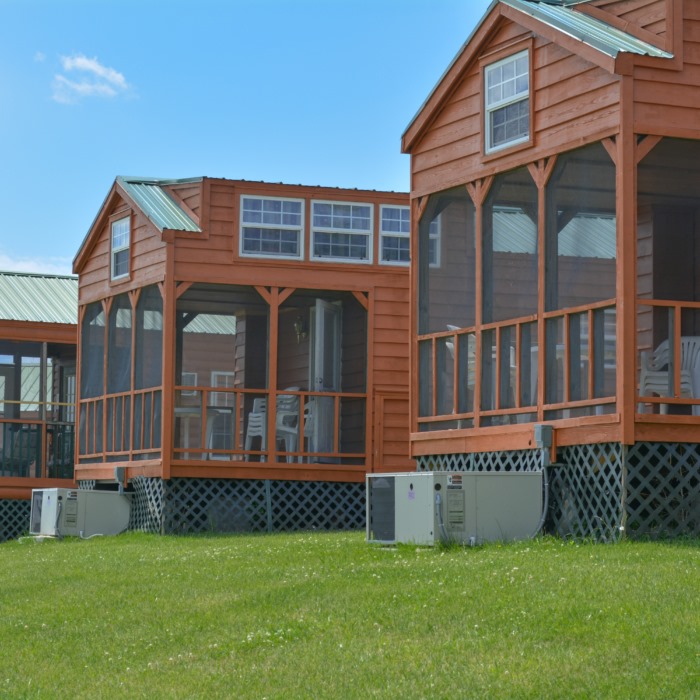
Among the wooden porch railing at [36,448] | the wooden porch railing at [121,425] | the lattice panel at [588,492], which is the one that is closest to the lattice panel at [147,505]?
the wooden porch railing at [121,425]

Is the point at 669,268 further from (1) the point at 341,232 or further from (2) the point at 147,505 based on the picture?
(2) the point at 147,505

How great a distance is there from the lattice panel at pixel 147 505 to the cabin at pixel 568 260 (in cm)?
439

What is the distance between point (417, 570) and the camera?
448 inches

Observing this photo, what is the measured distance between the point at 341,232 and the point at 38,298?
27.1ft

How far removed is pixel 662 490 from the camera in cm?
1289

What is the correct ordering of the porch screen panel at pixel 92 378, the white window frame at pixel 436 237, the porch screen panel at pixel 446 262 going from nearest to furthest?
the porch screen panel at pixel 446 262, the white window frame at pixel 436 237, the porch screen panel at pixel 92 378

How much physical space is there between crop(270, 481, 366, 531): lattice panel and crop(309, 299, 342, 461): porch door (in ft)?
2.08

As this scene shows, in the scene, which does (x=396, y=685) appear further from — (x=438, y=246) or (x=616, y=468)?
(x=438, y=246)

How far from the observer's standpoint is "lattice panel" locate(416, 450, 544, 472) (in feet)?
46.6

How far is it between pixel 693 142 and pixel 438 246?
361 centimetres

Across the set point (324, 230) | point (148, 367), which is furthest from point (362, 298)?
point (148, 367)

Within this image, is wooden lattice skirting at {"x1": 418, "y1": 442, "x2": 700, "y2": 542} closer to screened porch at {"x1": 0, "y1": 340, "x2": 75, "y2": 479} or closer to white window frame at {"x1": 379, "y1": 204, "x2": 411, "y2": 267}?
white window frame at {"x1": 379, "y1": 204, "x2": 411, "y2": 267}

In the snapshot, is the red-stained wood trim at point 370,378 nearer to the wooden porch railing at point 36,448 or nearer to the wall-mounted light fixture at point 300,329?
the wall-mounted light fixture at point 300,329

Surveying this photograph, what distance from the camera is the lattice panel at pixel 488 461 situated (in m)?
14.2
